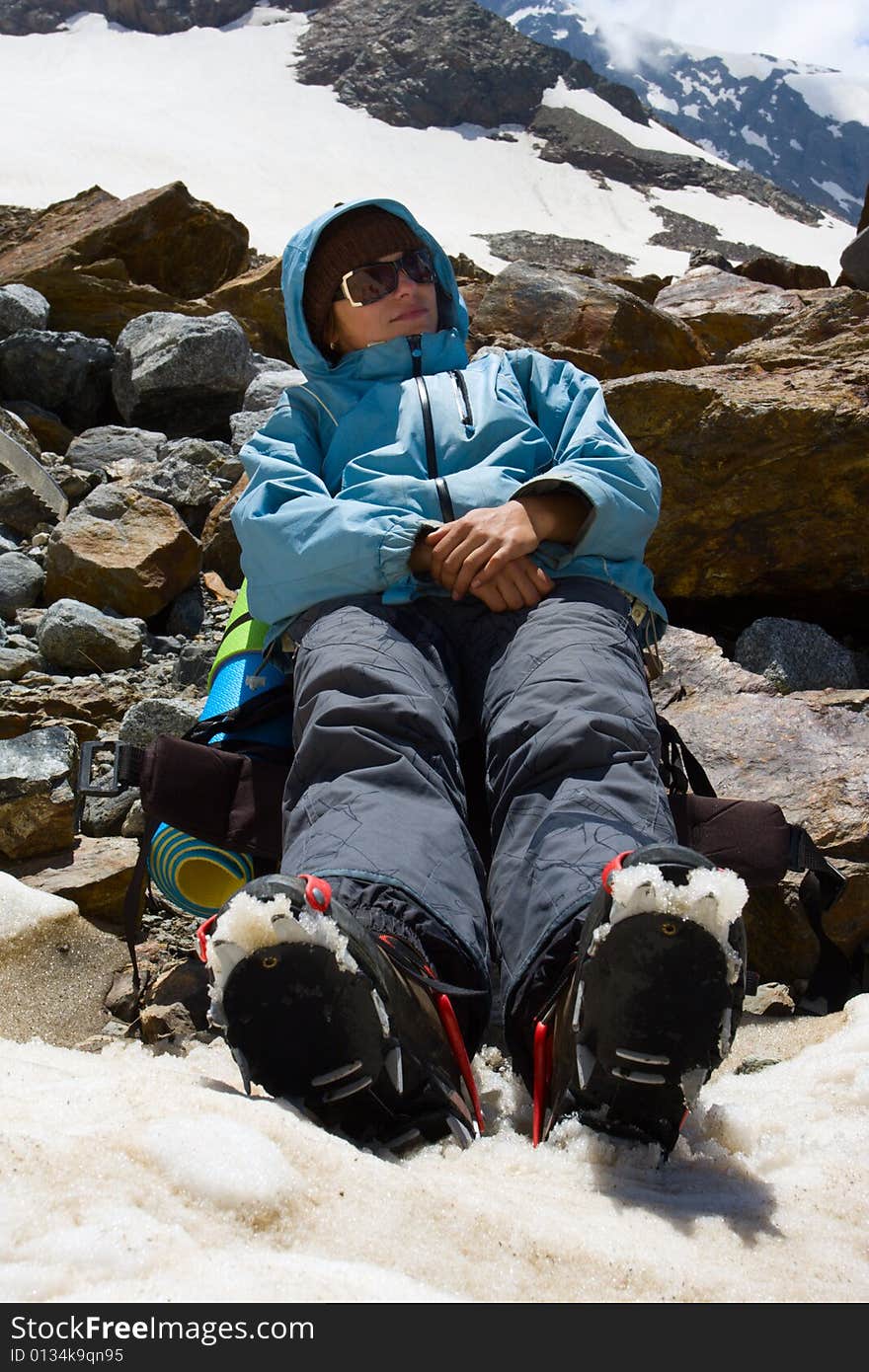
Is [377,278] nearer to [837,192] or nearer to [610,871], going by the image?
[610,871]

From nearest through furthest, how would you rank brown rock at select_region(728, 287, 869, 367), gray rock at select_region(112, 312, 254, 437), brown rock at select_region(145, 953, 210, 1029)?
brown rock at select_region(145, 953, 210, 1029), brown rock at select_region(728, 287, 869, 367), gray rock at select_region(112, 312, 254, 437)

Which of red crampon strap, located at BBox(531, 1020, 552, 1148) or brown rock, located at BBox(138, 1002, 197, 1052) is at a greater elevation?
red crampon strap, located at BBox(531, 1020, 552, 1148)

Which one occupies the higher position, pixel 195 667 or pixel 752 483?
pixel 752 483

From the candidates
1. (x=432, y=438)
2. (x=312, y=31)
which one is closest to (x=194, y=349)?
(x=432, y=438)

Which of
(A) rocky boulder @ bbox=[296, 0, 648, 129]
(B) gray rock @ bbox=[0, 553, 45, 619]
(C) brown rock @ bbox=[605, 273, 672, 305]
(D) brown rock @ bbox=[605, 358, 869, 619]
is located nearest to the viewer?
(D) brown rock @ bbox=[605, 358, 869, 619]

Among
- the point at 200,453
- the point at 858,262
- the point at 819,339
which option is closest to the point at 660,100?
the point at 858,262

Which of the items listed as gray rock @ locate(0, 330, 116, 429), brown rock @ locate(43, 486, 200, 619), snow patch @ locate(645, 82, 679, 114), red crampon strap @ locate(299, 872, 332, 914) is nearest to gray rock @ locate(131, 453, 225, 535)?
brown rock @ locate(43, 486, 200, 619)

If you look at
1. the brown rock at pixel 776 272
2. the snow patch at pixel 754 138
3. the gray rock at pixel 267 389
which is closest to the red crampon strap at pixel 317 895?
the gray rock at pixel 267 389

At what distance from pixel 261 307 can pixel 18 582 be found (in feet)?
15.0

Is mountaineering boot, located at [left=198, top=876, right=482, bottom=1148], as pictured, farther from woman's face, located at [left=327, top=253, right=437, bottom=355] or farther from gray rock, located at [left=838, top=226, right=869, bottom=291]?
gray rock, located at [left=838, top=226, right=869, bottom=291]

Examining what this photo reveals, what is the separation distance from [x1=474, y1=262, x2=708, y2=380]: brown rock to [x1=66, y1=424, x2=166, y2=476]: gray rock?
92.1 inches

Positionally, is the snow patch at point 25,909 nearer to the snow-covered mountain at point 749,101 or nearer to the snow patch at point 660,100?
the snow-covered mountain at point 749,101

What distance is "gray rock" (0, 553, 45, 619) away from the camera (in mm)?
4152

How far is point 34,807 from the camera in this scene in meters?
2.81
